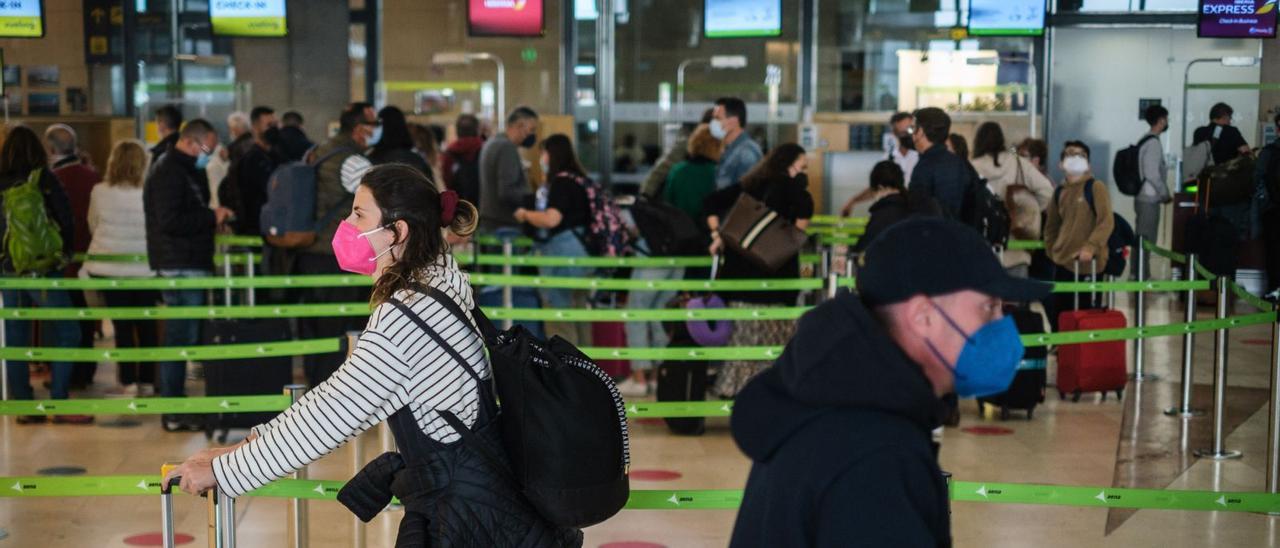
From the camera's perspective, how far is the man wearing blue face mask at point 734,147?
9.39m

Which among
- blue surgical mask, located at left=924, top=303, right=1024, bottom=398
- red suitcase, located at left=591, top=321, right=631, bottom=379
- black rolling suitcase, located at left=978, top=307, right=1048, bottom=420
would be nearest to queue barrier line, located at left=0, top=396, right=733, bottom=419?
blue surgical mask, located at left=924, top=303, right=1024, bottom=398

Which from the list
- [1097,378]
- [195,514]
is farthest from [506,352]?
[1097,378]

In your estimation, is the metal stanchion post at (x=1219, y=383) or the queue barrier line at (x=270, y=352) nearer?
the queue barrier line at (x=270, y=352)

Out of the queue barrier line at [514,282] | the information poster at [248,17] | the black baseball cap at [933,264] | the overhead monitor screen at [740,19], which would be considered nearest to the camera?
the black baseball cap at [933,264]

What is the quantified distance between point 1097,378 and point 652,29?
9529 mm

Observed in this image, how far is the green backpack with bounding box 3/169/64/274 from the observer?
8.27m

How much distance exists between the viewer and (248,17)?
16250mm

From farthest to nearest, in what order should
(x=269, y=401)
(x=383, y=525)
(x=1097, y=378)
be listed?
1. (x=1097, y=378)
2. (x=383, y=525)
3. (x=269, y=401)

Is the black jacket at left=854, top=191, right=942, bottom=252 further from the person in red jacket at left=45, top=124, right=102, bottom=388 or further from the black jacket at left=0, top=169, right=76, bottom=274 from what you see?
the person in red jacket at left=45, top=124, right=102, bottom=388

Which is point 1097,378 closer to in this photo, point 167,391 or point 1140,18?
point 167,391

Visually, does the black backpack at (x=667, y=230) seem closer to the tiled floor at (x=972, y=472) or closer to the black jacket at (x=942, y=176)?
the tiled floor at (x=972, y=472)

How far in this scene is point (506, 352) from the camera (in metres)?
3.13

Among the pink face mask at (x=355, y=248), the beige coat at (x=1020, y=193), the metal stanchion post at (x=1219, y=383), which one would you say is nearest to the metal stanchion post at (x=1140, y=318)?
the beige coat at (x=1020, y=193)

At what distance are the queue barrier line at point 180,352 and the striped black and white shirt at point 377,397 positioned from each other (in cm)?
266
